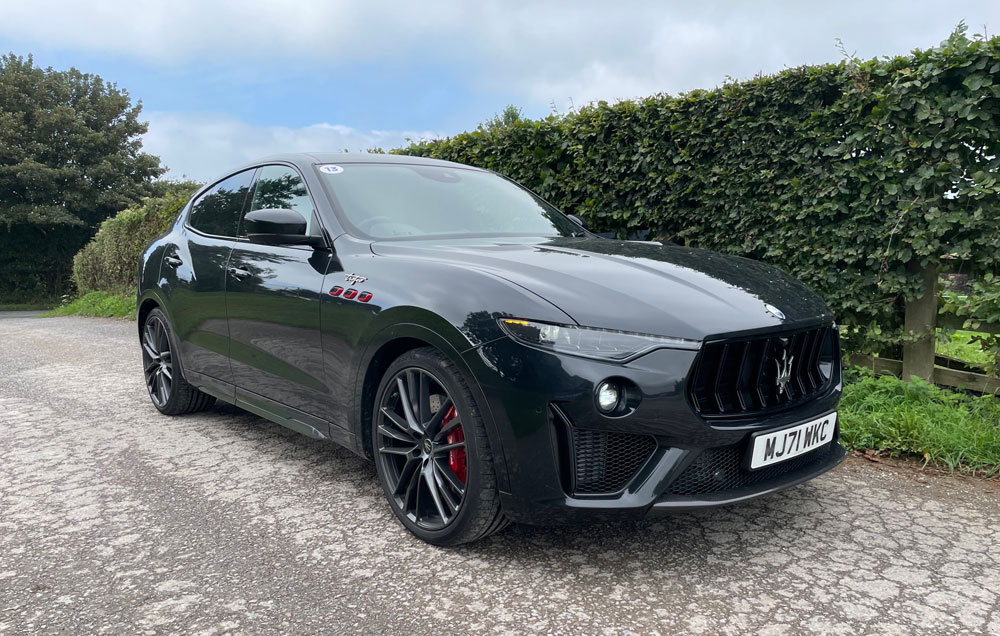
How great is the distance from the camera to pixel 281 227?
10.7 feet

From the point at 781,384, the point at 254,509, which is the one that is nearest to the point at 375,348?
the point at 254,509

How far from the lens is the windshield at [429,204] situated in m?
Answer: 3.45

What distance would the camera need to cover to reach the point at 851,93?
4594 millimetres

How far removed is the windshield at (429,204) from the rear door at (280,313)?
20 cm

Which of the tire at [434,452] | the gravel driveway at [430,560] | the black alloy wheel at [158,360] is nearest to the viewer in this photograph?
the gravel driveway at [430,560]

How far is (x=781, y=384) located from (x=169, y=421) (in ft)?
12.5

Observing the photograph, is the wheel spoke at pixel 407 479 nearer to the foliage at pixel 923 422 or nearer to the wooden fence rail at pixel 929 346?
the foliage at pixel 923 422

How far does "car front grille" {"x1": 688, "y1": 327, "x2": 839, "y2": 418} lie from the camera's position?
2.44 metres

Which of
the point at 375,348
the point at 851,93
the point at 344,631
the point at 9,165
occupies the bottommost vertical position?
the point at 344,631

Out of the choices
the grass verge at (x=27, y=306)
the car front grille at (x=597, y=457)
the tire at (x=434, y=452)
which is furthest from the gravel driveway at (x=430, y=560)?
the grass verge at (x=27, y=306)

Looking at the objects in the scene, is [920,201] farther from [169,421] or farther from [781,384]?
[169,421]

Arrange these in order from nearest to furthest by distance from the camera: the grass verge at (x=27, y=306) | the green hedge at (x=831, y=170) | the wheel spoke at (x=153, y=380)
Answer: the green hedge at (x=831, y=170), the wheel spoke at (x=153, y=380), the grass verge at (x=27, y=306)

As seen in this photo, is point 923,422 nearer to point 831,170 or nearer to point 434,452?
point 831,170

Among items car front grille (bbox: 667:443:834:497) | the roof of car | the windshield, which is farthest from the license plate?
the roof of car
